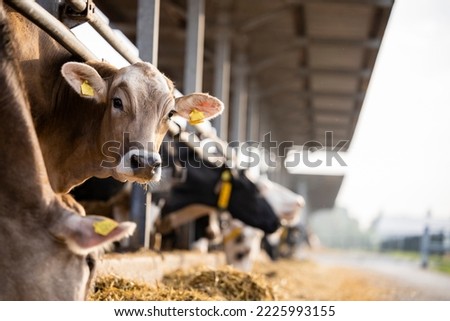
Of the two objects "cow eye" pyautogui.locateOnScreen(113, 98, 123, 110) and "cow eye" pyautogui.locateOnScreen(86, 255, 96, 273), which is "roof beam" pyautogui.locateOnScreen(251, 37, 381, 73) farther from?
"cow eye" pyautogui.locateOnScreen(86, 255, 96, 273)

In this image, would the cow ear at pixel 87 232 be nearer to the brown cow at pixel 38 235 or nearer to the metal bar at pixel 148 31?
the brown cow at pixel 38 235

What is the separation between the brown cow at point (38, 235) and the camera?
2.87 metres

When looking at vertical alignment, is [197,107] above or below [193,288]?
above

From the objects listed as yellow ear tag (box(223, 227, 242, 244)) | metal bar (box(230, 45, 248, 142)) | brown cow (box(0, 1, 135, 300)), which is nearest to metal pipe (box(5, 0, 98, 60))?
brown cow (box(0, 1, 135, 300))

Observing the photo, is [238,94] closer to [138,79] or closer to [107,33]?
[107,33]

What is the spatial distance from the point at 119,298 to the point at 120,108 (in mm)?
1083

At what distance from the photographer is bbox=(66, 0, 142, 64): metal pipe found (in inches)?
186

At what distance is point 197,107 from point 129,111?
765 mm

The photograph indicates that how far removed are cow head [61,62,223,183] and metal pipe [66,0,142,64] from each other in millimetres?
457

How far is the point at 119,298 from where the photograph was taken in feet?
14.5

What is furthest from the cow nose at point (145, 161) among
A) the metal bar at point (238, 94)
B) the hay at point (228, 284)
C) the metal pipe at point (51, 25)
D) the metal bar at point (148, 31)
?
the metal bar at point (238, 94)

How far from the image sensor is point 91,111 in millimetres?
4461

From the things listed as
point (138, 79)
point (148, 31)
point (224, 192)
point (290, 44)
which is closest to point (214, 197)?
point (224, 192)
